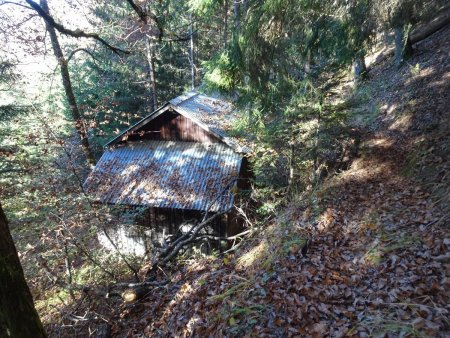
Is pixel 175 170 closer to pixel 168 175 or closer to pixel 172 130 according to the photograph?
pixel 168 175

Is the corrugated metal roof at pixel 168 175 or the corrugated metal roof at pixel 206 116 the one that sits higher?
the corrugated metal roof at pixel 206 116

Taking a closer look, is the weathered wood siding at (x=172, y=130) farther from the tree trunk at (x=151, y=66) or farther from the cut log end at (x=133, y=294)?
the cut log end at (x=133, y=294)

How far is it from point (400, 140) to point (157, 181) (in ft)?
30.7

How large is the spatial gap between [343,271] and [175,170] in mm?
9082

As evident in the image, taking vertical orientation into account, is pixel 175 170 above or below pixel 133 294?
above

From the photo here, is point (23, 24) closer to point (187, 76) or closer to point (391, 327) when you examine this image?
point (391, 327)

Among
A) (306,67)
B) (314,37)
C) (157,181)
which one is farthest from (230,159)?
(314,37)

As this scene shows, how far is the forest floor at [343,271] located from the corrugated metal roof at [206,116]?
5.24m

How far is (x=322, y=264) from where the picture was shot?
471 centimetres

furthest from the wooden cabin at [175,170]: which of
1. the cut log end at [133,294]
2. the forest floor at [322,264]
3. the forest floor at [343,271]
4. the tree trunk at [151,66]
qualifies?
the tree trunk at [151,66]

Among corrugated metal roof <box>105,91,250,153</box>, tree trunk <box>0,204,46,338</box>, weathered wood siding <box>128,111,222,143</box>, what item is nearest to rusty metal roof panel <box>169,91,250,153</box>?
corrugated metal roof <box>105,91,250,153</box>

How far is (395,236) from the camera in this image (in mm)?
4738

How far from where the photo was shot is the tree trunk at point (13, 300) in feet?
8.52

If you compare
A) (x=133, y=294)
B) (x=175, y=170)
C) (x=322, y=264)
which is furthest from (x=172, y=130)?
(x=322, y=264)
